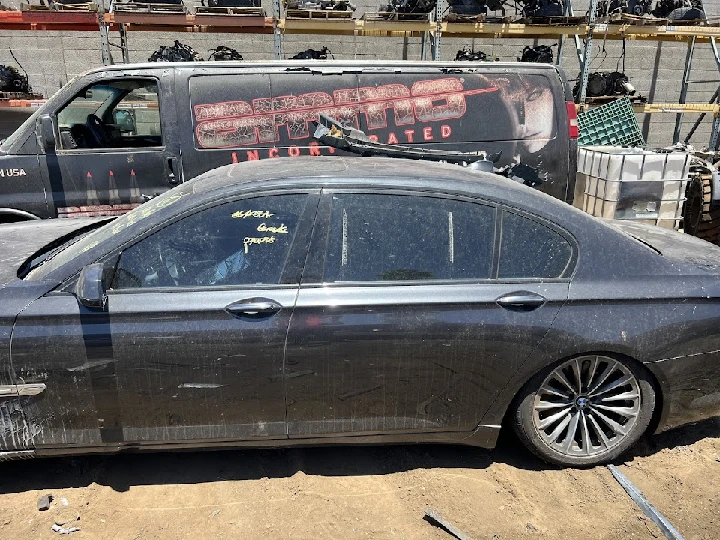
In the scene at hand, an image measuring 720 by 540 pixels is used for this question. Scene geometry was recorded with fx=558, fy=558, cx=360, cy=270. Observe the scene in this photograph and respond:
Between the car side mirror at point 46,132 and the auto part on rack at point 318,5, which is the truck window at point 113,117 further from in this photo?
the auto part on rack at point 318,5

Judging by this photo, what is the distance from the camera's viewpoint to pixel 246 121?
4902mm

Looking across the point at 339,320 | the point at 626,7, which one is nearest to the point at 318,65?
the point at 339,320

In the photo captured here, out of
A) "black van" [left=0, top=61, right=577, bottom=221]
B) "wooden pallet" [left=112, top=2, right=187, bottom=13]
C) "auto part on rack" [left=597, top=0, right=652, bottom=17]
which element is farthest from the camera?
"auto part on rack" [left=597, top=0, right=652, bottom=17]

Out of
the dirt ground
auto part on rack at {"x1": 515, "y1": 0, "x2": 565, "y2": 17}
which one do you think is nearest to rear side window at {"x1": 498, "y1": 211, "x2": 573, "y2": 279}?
the dirt ground

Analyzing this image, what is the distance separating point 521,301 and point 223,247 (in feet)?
4.62

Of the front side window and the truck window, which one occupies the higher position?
the truck window

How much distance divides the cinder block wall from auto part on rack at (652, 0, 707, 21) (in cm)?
130

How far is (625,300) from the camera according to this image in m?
2.67

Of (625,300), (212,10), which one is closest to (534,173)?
(625,300)

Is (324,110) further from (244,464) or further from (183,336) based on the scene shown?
(244,464)

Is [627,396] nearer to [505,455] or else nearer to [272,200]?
[505,455]

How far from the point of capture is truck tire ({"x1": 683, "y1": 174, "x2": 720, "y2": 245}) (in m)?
6.06

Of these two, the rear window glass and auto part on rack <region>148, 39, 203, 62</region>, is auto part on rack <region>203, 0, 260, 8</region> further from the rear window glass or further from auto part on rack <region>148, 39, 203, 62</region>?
the rear window glass

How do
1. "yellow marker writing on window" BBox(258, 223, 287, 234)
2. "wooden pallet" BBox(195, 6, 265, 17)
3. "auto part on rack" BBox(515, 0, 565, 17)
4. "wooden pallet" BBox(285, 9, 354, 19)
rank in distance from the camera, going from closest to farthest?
1. "yellow marker writing on window" BBox(258, 223, 287, 234)
2. "wooden pallet" BBox(195, 6, 265, 17)
3. "wooden pallet" BBox(285, 9, 354, 19)
4. "auto part on rack" BBox(515, 0, 565, 17)
